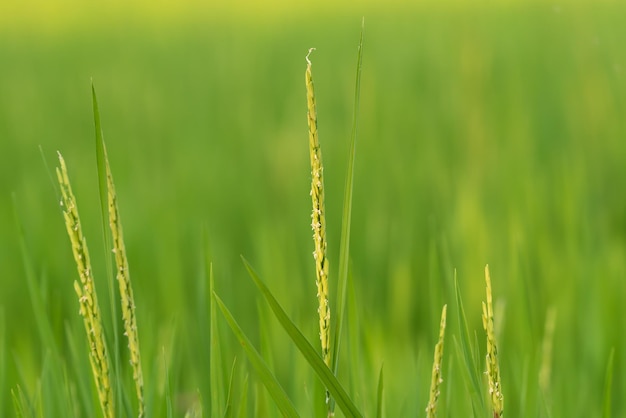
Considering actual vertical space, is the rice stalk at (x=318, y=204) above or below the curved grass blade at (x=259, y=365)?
above

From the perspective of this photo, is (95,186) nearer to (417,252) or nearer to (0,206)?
(0,206)

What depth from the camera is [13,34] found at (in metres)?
5.35

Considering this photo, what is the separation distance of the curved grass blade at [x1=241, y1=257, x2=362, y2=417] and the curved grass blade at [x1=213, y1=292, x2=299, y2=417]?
22mm

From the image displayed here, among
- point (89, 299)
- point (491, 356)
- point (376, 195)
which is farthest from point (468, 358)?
point (376, 195)

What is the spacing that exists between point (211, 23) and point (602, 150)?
4271 millimetres

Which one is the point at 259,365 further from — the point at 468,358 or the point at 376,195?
the point at 376,195

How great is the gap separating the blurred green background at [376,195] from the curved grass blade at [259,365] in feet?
0.50

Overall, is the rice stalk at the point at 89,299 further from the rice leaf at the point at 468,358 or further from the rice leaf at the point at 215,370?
the rice leaf at the point at 468,358

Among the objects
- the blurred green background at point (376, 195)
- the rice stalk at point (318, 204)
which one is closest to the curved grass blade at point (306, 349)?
the rice stalk at point (318, 204)

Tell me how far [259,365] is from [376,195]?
1.41 m

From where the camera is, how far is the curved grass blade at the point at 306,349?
0.43 meters

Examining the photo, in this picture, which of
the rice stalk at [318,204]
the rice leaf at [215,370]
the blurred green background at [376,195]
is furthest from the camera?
the blurred green background at [376,195]

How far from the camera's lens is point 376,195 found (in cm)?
186

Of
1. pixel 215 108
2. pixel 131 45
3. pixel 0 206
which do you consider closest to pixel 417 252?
pixel 0 206
